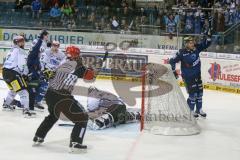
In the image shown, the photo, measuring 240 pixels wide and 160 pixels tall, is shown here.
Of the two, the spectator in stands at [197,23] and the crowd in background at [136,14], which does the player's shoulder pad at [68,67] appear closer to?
the crowd in background at [136,14]

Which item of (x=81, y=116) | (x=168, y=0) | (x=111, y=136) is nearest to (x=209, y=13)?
(x=168, y=0)

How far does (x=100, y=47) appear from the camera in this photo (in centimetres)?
1617

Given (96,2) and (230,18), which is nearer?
(230,18)

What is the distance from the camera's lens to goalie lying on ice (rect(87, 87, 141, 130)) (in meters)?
8.92

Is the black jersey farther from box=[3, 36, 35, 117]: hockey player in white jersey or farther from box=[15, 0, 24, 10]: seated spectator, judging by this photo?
box=[15, 0, 24, 10]: seated spectator

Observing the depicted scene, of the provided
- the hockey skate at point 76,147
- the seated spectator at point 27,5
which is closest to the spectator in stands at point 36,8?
the seated spectator at point 27,5

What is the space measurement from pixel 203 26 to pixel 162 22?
1370mm

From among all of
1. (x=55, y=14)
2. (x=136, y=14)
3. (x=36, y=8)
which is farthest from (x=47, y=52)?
(x=36, y=8)

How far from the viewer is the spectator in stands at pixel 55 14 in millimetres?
17578

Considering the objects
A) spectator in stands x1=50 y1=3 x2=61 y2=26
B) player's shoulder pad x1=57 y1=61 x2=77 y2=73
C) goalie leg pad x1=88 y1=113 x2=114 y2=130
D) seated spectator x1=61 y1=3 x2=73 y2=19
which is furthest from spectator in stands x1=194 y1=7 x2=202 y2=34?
player's shoulder pad x1=57 y1=61 x2=77 y2=73

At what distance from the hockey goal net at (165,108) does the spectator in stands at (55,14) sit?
770 cm

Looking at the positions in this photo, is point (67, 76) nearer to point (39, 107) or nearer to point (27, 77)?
A: point (27, 77)

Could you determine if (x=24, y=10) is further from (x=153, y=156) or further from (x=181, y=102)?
(x=153, y=156)

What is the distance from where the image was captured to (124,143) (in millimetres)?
8016
